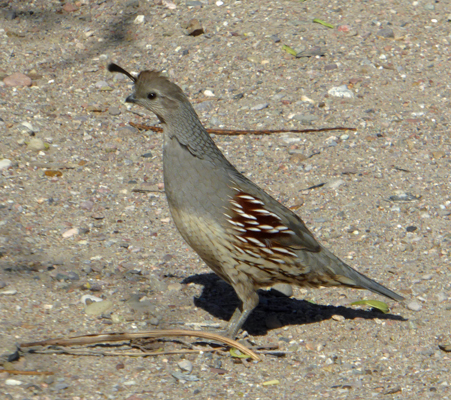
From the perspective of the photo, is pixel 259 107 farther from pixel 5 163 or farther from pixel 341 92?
pixel 5 163

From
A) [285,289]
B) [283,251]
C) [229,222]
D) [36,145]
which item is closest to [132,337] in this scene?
[229,222]

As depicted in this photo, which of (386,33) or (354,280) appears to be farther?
(386,33)

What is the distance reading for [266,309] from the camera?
5.11m

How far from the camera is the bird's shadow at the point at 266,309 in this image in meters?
4.89

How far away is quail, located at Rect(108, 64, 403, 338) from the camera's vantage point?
4.41 m

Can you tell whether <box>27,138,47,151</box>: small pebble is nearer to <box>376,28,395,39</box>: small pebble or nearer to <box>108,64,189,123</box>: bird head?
<box>108,64,189,123</box>: bird head

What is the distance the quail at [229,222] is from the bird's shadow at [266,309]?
27 centimetres

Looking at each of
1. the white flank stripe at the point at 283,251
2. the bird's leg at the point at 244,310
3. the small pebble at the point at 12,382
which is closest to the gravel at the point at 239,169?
the small pebble at the point at 12,382

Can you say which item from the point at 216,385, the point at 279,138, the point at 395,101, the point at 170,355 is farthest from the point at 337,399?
the point at 395,101

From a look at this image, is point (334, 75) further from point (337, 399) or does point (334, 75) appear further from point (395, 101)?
point (337, 399)

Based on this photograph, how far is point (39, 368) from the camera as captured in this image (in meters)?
3.91

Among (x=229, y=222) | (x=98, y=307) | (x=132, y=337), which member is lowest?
(x=98, y=307)

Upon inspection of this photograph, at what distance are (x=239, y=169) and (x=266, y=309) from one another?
181cm

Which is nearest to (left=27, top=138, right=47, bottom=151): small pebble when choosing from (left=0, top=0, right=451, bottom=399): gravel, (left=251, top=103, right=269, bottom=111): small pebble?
(left=0, top=0, right=451, bottom=399): gravel
